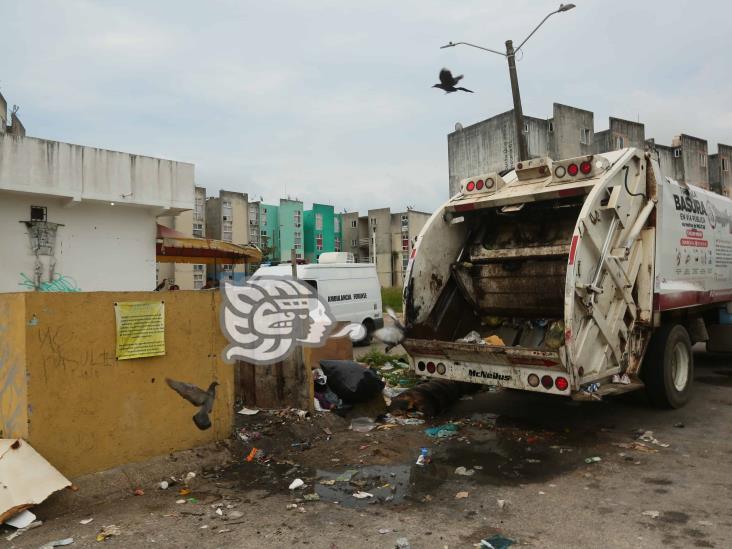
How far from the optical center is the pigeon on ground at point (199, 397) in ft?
14.9

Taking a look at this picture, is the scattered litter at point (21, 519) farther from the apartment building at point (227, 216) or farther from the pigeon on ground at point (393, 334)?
the apartment building at point (227, 216)

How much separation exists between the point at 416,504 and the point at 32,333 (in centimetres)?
284

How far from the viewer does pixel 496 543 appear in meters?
3.05

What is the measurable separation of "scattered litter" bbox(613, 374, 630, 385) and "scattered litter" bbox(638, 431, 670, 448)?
50 cm

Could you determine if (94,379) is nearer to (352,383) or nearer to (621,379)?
(352,383)

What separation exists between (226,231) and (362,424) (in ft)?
144

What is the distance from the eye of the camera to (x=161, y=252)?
593 inches

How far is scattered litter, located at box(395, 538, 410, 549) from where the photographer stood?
3012 millimetres

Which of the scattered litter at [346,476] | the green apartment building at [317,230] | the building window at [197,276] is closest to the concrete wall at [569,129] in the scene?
the scattered litter at [346,476]

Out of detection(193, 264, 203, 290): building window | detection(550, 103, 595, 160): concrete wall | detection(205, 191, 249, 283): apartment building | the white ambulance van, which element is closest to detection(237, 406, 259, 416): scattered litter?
the white ambulance van

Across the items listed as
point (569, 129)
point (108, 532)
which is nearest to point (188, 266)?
point (569, 129)

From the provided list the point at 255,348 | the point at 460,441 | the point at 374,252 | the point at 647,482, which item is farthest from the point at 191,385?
the point at 374,252

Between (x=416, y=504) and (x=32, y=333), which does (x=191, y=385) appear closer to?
(x=32, y=333)

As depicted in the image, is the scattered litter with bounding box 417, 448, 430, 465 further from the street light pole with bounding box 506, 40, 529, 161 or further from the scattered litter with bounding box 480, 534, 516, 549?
the street light pole with bounding box 506, 40, 529, 161
